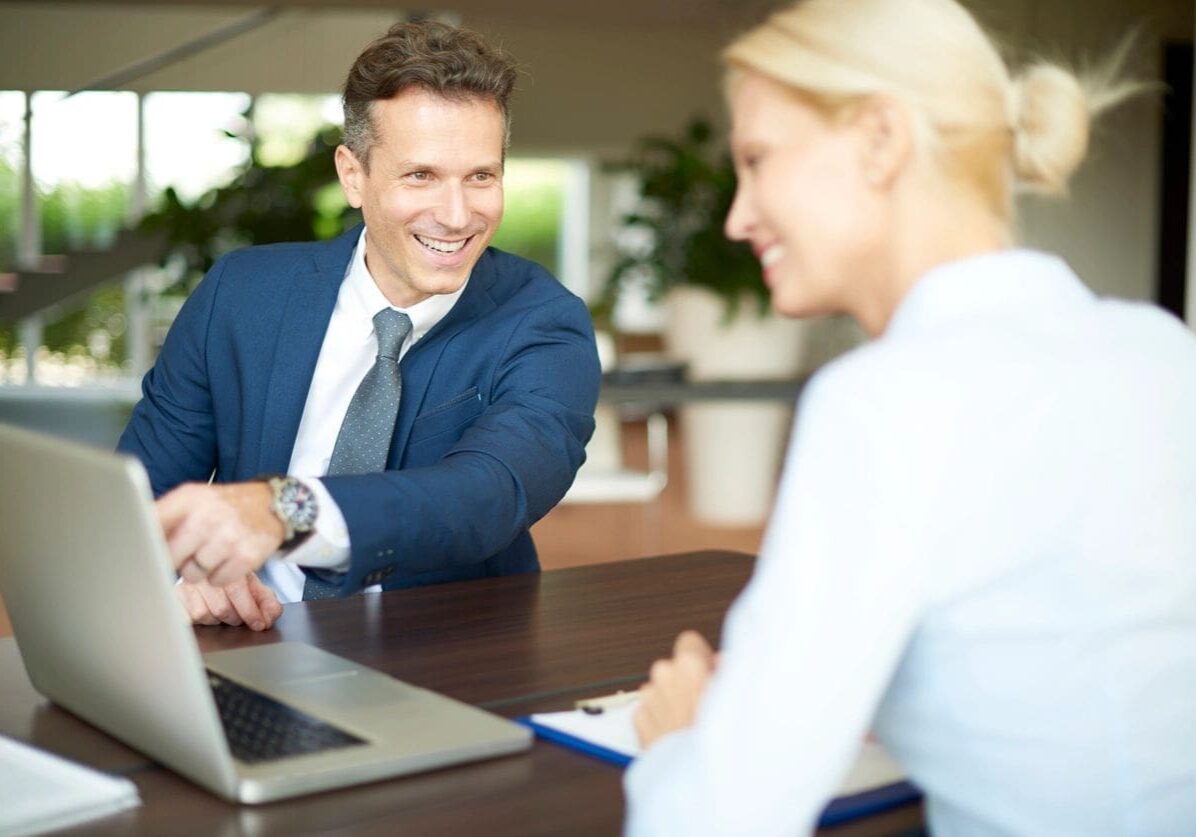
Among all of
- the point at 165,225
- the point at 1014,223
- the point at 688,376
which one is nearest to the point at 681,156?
the point at 688,376

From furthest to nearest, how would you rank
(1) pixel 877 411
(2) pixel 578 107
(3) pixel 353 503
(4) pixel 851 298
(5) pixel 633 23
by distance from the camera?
(2) pixel 578 107
(5) pixel 633 23
(3) pixel 353 503
(4) pixel 851 298
(1) pixel 877 411

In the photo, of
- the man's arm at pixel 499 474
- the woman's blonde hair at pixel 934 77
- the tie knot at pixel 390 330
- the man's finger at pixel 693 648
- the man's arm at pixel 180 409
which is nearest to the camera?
the woman's blonde hair at pixel 934 77

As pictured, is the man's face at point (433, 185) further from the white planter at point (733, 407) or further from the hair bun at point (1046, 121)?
the white planter at point (733, 407)

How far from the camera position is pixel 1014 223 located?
112 centimetres

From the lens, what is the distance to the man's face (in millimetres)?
2230

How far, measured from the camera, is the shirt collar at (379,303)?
227 centimetres

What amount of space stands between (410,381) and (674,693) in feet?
3.67

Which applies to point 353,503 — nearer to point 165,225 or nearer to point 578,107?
point 165,225

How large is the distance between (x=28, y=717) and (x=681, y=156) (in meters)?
5.83

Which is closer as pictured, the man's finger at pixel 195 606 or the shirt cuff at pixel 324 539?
the shirt cuff at pixel 324 539

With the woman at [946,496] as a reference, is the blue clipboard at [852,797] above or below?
below

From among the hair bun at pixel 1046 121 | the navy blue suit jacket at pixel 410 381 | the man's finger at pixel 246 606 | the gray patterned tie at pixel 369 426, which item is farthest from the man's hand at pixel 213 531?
the hair bun at pixel 1046 121

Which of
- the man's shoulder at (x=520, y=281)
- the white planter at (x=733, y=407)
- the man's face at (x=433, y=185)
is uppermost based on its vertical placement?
the man's face at (x=433, y=185)

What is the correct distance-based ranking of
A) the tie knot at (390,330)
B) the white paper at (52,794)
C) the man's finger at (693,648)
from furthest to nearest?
the tie knot at (390,330) < the man's finger at (693,648) < the white paper at (52,794)
